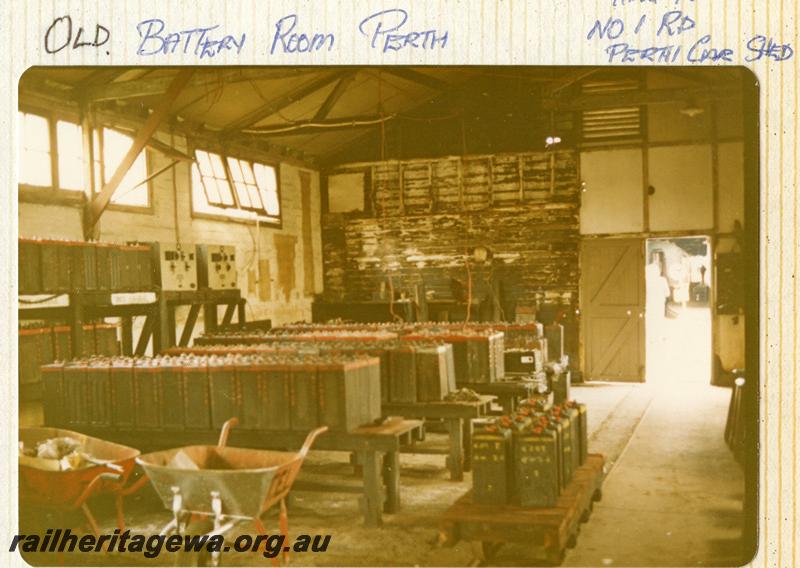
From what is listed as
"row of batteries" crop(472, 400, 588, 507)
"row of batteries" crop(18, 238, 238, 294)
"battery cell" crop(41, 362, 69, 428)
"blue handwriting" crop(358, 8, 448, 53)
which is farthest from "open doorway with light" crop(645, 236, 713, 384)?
"blue handwriting" crop(358, 8, 448, 53)

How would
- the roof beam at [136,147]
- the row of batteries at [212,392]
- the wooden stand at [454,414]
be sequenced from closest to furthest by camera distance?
the roof beam at [136,147] < the row of batteries at [212,392] < the wooden stand at [454,414]

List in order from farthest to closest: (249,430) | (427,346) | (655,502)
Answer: (427,346) < (655,502) < (249,430)

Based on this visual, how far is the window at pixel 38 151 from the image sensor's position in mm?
8734

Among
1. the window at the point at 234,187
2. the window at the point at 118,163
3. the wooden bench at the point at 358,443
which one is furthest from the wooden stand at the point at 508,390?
the window at the point at 234,187

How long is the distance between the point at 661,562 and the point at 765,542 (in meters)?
1.39

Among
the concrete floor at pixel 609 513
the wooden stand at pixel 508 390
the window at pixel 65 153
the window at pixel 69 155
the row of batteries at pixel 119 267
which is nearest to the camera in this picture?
the concrete floor at pixel 609 513

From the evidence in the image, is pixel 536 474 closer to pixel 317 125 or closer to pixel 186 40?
pixel 186 40

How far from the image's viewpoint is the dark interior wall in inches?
611

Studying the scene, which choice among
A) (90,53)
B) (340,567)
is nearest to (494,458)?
(340,567)

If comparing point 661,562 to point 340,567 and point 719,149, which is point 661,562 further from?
point 719,149

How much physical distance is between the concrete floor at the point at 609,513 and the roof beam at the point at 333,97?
5225mm

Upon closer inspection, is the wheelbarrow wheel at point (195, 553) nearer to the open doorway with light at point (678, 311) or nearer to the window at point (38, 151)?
the window at point (38, 151)

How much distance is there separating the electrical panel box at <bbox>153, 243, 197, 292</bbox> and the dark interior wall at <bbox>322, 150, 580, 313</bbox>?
6.77m

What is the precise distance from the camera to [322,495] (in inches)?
276
